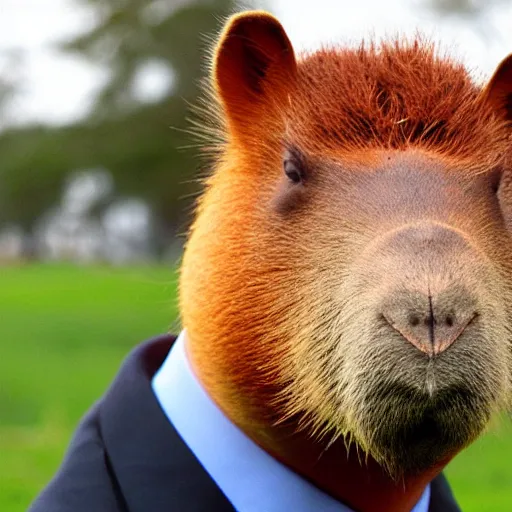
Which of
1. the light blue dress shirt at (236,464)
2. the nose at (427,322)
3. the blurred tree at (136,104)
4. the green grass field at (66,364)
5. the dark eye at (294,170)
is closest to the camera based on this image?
the nose at (427,322)

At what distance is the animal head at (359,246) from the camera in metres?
2.31

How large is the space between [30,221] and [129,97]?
53.1ft

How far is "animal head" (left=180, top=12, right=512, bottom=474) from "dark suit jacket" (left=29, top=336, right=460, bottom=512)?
233 millimetres

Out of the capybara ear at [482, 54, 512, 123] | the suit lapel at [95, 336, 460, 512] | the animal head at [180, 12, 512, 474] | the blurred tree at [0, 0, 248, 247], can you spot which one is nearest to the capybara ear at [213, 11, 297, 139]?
the animal head at [180, 12, 512, 474]

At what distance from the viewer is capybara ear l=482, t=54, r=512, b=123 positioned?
2.82m

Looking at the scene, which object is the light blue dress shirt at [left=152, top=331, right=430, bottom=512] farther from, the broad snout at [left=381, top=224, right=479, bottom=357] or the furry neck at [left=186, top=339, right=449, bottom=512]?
the broad snout at [left=381, top=224, right=479, bottom=357]

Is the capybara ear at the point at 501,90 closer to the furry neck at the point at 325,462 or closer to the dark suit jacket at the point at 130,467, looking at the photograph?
the furry neck at the point at 325,462

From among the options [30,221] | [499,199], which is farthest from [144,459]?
[30,221]

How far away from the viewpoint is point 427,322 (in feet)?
7.36

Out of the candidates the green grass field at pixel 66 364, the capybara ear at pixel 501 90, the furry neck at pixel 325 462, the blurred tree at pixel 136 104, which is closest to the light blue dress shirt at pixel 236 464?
the furry neck at pixel 325 462

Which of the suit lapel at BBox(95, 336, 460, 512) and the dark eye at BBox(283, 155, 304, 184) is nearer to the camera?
the dark eye at BBox(283, 155, 304, 184)

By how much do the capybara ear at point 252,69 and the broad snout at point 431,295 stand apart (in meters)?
0.75

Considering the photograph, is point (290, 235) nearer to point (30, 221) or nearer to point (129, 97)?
point (129, 97)

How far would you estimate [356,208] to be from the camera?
2.57m
